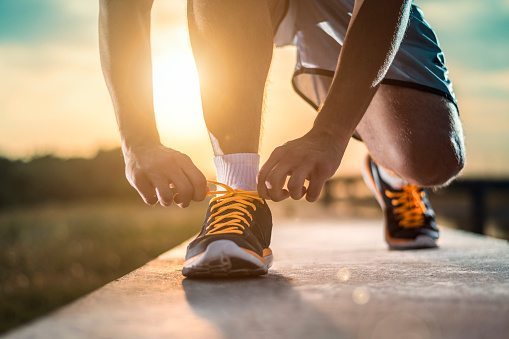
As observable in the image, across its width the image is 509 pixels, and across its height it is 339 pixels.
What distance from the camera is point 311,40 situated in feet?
8.07

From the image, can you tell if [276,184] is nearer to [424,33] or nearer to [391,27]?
[391,27]

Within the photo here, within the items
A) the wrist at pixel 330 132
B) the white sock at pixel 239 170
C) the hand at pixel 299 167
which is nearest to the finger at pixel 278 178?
the hand at pixel 299 167

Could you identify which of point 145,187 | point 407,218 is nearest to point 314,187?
point 145,187

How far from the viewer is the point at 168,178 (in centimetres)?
141

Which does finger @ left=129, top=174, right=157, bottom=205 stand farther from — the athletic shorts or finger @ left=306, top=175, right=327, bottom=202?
the athletic shorts

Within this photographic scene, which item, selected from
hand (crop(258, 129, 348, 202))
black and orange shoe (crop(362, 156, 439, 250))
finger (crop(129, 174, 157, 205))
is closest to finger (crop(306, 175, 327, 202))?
hand (crop(258, 129, 348, 202))

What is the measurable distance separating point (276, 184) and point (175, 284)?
359 mm

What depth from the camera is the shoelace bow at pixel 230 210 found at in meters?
1.57

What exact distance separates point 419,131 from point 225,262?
3.52 feet

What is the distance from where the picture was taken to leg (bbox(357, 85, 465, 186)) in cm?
222

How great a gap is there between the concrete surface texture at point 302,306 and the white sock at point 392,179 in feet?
3.10

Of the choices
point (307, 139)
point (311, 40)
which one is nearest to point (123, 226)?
point (311, 40)

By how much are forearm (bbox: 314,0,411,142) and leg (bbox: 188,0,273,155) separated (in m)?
0.47

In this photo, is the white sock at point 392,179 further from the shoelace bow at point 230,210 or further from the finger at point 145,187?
the finger at point 145,187
